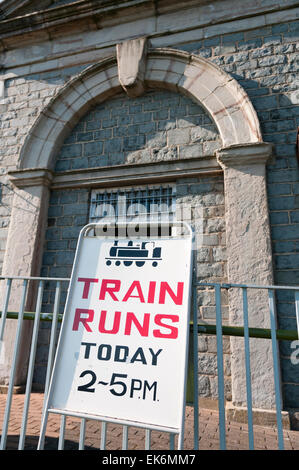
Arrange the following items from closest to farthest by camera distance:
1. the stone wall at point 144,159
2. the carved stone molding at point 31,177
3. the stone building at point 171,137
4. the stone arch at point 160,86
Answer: the stone building at point 171,137, the stone wall at point 144,159, the stone arch at point 160,86, the carved stone molding at point 31,177

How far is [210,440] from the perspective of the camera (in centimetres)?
260

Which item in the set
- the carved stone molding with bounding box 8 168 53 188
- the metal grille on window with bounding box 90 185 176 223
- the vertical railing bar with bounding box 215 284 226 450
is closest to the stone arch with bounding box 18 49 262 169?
the carved stone molding with bounding box 8 168 53 188

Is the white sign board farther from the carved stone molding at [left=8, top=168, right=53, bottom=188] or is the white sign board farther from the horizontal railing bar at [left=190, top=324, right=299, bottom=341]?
the carved stone molding at [left=8, top=168, right=53, bottom=188]

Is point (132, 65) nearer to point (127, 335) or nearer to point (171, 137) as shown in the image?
point (171, 137)

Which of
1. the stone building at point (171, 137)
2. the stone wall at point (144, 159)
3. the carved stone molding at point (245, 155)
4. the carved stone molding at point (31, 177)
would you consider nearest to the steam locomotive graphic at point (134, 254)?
the stone building at point (171, 137)

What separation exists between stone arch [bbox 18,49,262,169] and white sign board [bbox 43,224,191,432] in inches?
122

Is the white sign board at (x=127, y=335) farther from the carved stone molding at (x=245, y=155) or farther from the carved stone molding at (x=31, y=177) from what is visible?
the carved stone molding at (x=31, y=177)

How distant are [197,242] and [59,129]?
3.26 metres

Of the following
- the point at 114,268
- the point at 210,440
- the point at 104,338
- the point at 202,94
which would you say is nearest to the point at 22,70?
the point at 202,94

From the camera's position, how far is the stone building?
3902mm

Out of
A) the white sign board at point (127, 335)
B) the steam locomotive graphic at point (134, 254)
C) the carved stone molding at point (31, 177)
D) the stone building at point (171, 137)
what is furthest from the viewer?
the carved stone molding at point (31, 177)

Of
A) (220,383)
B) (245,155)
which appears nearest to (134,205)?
(245,155)

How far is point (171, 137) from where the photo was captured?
15.9ft

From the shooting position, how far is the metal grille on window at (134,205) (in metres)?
4.66
